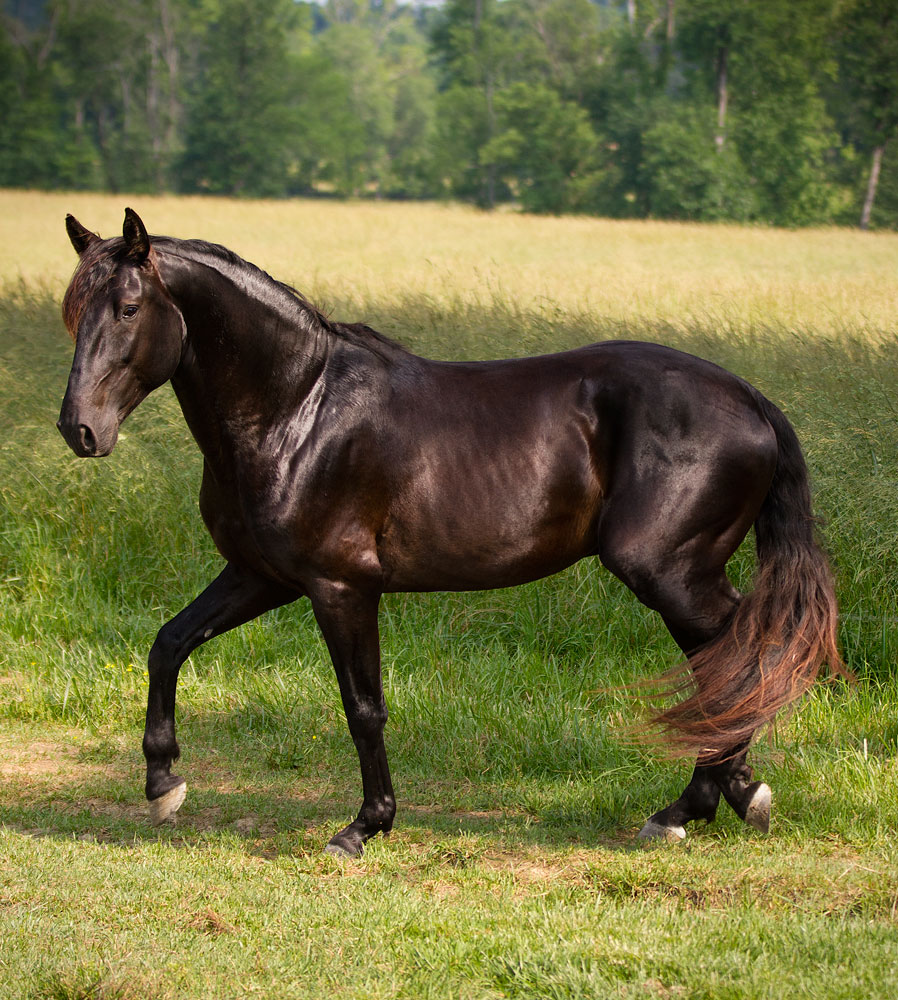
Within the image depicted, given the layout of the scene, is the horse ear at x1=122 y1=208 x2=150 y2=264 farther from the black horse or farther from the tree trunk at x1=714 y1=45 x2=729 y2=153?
the tree trunk at x1=714 y1=45 x2=729 y2=153

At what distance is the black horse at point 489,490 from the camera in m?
3.76

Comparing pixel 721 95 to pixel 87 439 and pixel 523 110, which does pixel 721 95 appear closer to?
pixel 523 110

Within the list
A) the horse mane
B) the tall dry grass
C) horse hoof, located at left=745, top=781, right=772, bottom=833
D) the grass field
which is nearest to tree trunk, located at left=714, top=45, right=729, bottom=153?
the tall dry grass

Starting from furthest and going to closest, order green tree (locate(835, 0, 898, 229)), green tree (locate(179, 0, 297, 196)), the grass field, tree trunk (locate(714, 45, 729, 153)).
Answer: green tree (locate(179, 0, 297, 196)), tree trunk (locate(714, 45, 729, 153)), green tree (locate(835, 0, 898, 229)), the grass field

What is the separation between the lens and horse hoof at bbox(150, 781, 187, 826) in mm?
4090

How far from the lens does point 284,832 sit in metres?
4.21

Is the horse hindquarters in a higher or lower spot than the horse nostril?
lower

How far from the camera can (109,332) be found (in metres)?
3.46

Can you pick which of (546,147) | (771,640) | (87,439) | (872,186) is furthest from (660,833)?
(546,147)

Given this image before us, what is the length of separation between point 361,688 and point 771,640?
143 centimetres

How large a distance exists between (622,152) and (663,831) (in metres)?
48.7

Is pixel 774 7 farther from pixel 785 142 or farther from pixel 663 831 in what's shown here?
pixel 663 831

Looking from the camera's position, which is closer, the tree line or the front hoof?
the front hoof

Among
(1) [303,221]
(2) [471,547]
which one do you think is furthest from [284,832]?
(1) [303,221]
